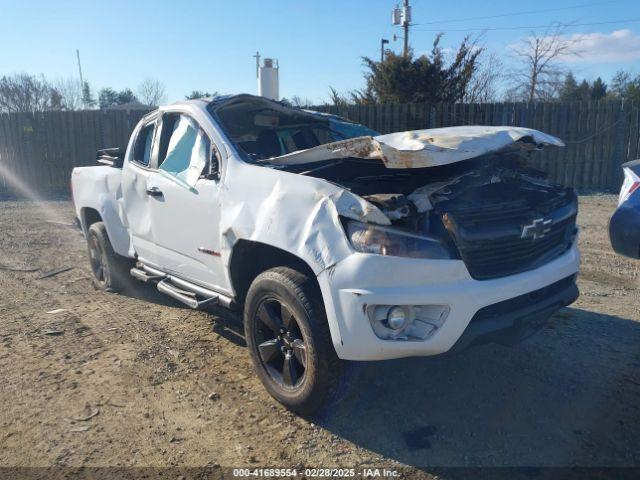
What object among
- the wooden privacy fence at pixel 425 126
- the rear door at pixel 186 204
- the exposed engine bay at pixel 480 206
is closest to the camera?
the exposed engine bay at pixel 480 206

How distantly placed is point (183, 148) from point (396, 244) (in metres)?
2.41

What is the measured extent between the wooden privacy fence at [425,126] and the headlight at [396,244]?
34.9 ft

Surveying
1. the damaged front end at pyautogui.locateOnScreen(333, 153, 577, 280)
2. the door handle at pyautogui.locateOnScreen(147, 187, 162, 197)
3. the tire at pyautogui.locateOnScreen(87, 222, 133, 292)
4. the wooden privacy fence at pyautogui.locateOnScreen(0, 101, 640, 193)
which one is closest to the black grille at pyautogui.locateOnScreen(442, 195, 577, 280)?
the damaged front end at pyautogui.locateOnScreen(333, 153, 577, 280)

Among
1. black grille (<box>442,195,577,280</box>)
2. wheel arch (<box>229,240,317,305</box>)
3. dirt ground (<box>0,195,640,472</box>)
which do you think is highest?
black grille (<box>442,195,577,280</box>)

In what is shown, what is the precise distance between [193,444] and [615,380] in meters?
2.81

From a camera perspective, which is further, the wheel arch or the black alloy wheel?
the wheel arch

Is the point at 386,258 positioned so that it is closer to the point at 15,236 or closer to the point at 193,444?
the point at 193,444

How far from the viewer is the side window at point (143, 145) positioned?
5.28 meters

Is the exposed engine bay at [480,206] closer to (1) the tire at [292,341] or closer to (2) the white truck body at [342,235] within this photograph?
(2) the white truck body at [342,235]

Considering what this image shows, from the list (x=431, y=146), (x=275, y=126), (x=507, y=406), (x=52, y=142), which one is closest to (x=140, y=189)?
(x=275, y=126)

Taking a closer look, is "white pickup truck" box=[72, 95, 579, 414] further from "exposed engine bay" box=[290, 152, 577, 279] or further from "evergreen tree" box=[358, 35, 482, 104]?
"evergreen tree" box=[358, 35, 482, 104]

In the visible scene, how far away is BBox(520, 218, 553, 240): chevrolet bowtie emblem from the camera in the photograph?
3210mm

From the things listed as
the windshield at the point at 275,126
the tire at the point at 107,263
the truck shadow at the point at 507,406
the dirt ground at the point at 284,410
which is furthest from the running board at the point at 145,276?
the truck shadow at the point at 507,406

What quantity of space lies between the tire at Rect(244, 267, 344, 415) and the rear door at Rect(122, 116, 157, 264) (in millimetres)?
1818
